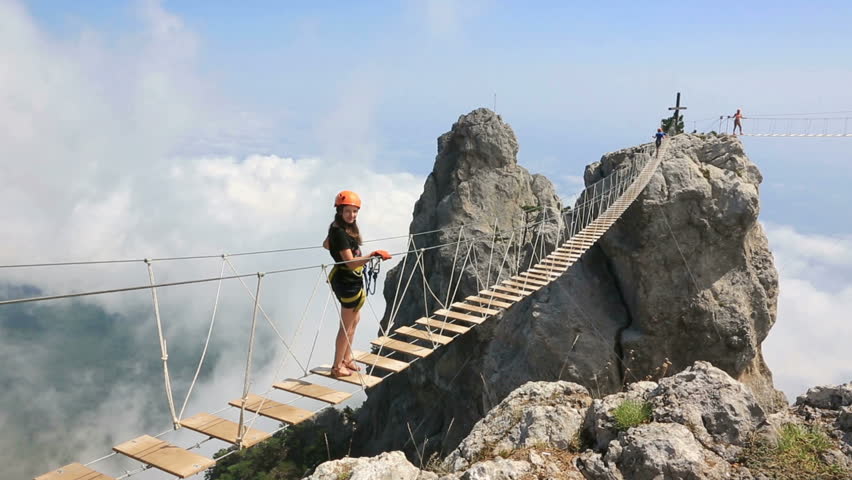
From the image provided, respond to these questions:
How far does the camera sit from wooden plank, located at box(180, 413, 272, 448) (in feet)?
13.4

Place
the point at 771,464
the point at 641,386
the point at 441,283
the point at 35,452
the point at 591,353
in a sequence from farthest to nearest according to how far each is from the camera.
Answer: the point at 35,452
the point at 441,283
the point at 591,353
the point at 641,386
the point at 771,464

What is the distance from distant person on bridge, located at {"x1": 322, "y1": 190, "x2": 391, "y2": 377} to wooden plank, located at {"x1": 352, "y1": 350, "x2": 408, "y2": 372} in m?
0.22

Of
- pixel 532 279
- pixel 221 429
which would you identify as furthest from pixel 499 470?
pixel 532 279

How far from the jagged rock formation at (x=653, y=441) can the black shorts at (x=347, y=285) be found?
1644mm

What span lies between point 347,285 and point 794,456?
143 inches

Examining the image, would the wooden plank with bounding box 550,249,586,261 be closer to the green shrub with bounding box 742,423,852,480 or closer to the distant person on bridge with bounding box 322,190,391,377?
the distant person on bridge with bounding box 322,190,391,377

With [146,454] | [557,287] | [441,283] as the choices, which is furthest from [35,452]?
[146,454]

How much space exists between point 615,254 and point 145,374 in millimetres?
98107

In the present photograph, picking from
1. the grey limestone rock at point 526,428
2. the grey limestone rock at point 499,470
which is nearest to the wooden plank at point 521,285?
the grey limestone rock at point 526,428

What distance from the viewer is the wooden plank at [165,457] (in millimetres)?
3514

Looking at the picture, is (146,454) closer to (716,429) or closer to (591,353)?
(716,429)

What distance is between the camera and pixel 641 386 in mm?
4805

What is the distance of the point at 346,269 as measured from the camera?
210 inches

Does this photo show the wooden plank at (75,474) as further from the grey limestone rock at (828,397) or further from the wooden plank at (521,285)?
the wooden plank at (521,285)
